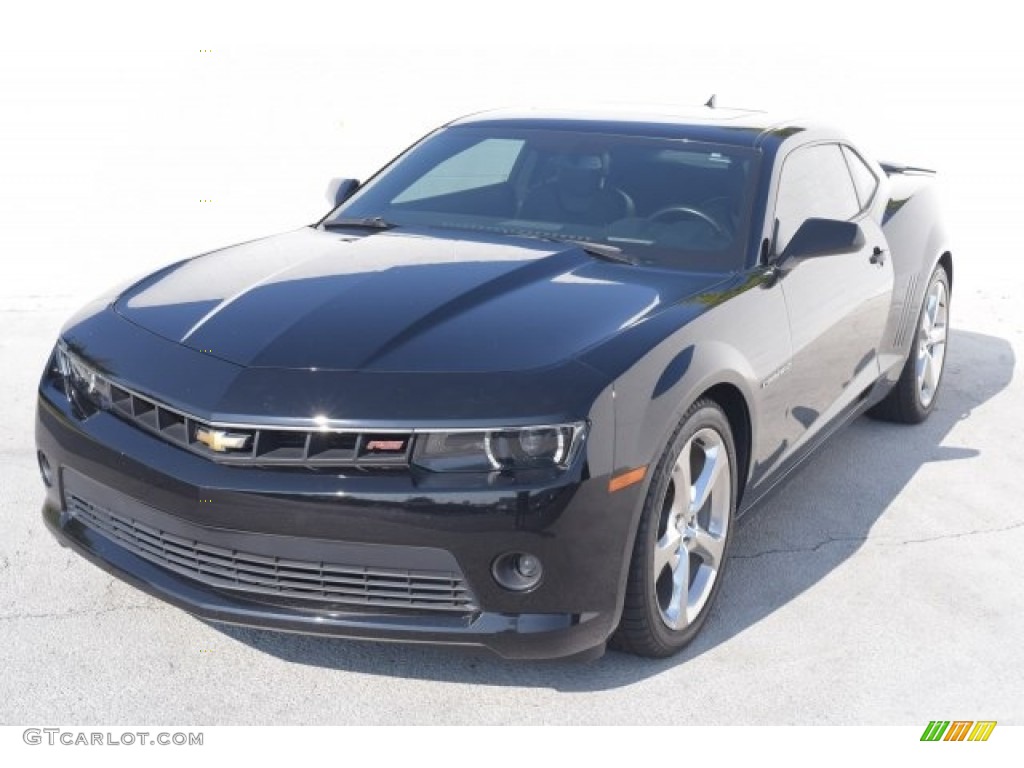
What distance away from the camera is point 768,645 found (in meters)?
3.85

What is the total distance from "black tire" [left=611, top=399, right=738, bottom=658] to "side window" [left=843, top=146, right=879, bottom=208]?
7.03ft

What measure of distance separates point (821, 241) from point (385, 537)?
2.02 m

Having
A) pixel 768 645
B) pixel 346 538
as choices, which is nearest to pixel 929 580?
pixel 768 645

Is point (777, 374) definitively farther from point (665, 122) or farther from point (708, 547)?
point (665, 122)

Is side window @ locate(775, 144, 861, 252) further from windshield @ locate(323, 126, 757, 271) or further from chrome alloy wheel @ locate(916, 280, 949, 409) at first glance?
chrome alloy wheel @ locate(916, 280, 949, 409)

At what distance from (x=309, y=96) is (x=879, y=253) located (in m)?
14.3

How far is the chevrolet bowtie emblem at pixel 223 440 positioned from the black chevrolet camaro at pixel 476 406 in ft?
0.04

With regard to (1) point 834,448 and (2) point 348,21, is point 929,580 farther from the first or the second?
(2) point 348,21

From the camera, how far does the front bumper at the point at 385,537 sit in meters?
3.17

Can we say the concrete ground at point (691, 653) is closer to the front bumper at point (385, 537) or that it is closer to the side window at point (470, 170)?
the front bumper at point (385, 537)

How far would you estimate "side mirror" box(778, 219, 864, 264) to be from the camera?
173 inches
